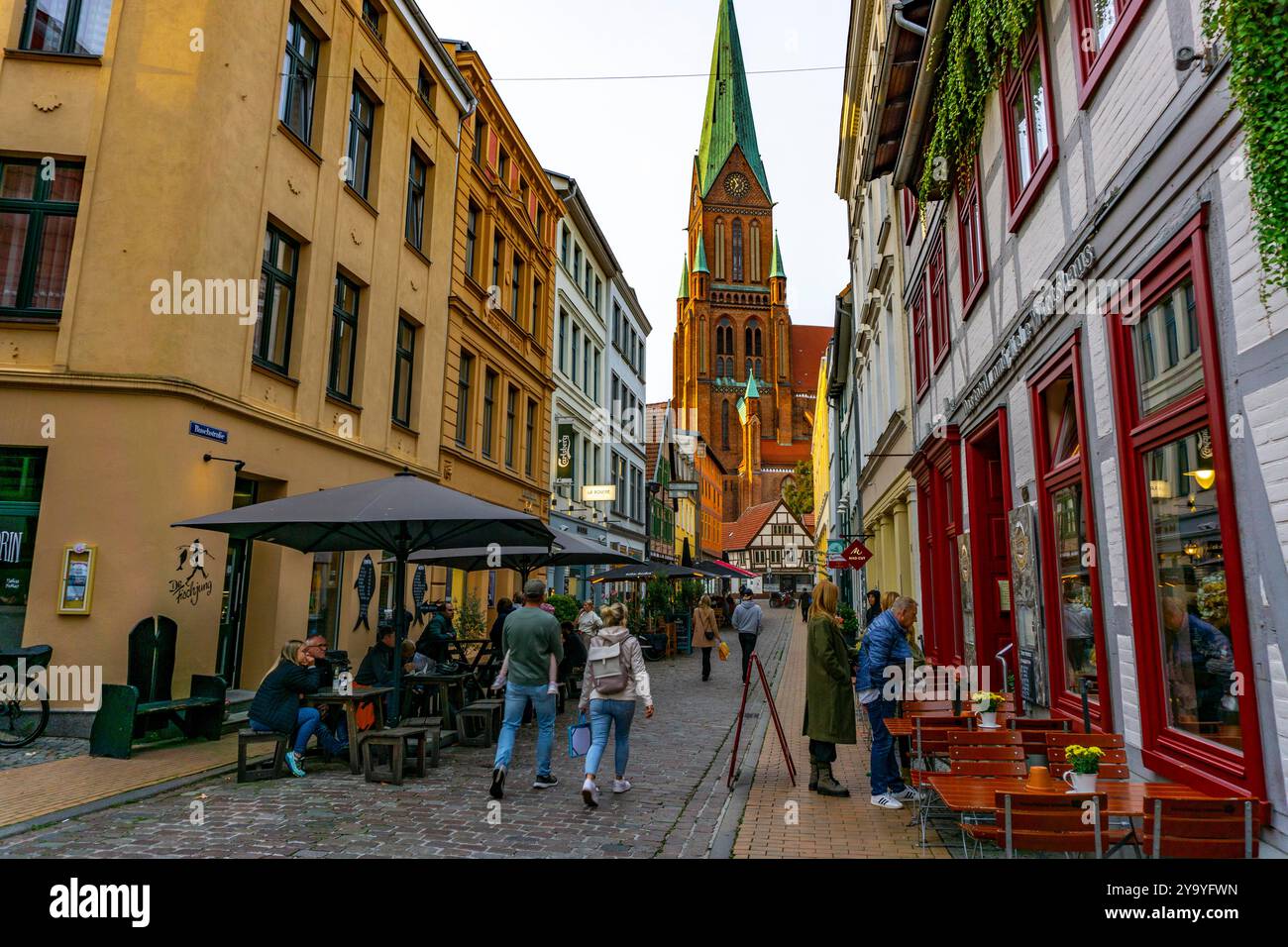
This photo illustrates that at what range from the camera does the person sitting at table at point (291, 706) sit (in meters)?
7.61

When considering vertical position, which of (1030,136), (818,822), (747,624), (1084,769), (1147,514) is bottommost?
Result: (818,822)

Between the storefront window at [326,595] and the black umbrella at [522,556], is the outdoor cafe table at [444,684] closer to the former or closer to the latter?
the black umbrella at [522,556]

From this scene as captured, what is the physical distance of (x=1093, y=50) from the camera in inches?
245

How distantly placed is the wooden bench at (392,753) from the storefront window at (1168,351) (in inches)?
256

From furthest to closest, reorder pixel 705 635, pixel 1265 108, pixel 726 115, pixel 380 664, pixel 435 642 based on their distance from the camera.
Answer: pixel 726 115
pixel 705 635
pixel 435 642
pixel 380 664
pixel 1265 108

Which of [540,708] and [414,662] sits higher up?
[414,662]

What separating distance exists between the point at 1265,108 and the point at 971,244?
22.5ft

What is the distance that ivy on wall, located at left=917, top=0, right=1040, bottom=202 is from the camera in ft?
26.0

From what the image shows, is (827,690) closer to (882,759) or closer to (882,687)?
(882,687)

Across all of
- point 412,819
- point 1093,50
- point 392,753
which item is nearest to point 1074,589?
point 1093,50

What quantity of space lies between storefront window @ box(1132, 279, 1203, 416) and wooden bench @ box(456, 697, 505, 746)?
23.4 ft

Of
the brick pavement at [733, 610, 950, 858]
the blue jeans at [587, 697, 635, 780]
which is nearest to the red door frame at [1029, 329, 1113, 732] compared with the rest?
the brick pavement at [733, 610, 950, 858]

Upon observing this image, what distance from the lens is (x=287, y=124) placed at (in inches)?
492

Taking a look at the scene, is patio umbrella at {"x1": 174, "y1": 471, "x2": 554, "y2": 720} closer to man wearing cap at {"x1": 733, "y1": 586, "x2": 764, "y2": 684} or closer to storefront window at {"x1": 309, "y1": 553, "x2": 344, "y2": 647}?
storefront window at {"x1": 309, "y1": 553, "x2": 344, "y2": 647}
